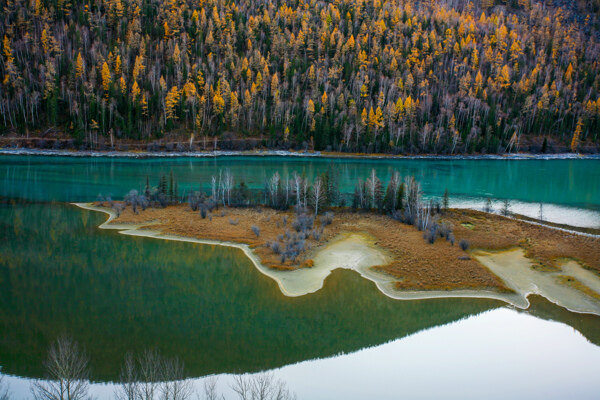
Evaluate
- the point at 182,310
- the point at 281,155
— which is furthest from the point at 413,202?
the point at 281,155

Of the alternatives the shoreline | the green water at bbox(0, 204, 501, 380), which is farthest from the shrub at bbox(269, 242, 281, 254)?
the shoreline

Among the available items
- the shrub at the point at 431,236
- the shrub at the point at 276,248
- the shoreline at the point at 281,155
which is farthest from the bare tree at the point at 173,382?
the shoreline at the point at 281,155

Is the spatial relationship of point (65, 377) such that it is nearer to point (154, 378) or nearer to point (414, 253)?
point (154, 378)

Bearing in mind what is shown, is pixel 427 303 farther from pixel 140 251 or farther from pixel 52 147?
pixel 52 147

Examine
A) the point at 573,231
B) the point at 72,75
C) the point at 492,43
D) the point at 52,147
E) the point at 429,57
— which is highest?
the point at 492,43

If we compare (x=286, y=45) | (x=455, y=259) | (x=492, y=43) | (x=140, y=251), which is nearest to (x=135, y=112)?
(x=286, y=45)

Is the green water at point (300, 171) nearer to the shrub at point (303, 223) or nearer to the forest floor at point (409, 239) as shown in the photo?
the forest floor at point (409, 239)
